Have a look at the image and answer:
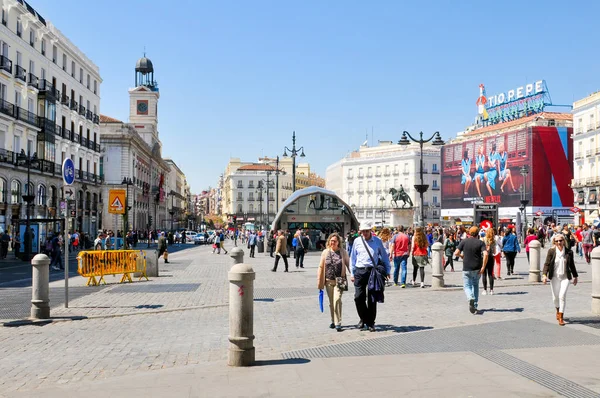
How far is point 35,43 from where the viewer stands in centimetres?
4534

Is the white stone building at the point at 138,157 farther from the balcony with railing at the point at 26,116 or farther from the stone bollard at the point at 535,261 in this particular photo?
the stone bollard at the point at 535,261

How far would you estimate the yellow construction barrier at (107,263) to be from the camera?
1694 cm

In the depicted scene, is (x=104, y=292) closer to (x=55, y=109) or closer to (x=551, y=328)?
→ (x=551, y=328)

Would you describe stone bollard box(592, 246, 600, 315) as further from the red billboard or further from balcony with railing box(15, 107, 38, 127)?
the red billboard

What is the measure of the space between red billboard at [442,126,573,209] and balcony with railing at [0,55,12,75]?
54.1 meters

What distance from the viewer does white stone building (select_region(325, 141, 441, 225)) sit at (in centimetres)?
11394

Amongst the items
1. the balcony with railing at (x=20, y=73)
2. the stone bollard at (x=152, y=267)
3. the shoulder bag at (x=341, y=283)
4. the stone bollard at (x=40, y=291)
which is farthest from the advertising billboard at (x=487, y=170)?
the stone bollard at (x=40, y=291)

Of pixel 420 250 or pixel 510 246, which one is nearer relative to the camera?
pixel 420 250

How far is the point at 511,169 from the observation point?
267 feet

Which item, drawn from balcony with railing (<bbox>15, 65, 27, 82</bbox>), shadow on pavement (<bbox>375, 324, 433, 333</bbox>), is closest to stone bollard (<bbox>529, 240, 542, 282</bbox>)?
shadow on pavement (<bbox>375, 324, 433, 333</bbox>)

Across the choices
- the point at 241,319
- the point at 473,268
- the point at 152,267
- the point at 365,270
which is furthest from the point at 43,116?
the point at 241,319

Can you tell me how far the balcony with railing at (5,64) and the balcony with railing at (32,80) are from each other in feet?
9.76

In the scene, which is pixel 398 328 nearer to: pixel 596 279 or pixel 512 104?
pixel 596 279

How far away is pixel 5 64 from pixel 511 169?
61.2 metres
